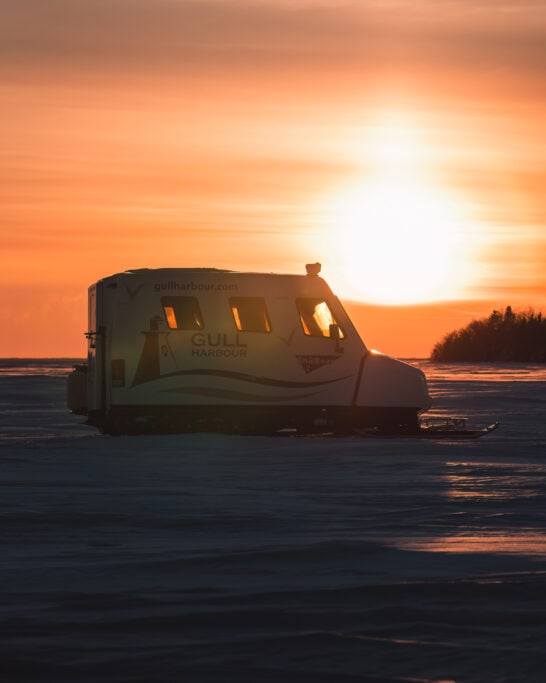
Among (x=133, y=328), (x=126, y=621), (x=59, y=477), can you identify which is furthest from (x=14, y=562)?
(x=133, y=328)

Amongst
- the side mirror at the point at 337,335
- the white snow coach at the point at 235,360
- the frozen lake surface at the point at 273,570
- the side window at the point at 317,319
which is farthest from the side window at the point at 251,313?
the frozen lake surface at the point at 273,570

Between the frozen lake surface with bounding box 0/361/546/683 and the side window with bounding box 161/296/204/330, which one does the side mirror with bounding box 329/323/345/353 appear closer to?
the side window with bounding box 161/296/204/330

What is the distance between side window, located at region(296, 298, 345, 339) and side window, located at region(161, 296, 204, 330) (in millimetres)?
1588

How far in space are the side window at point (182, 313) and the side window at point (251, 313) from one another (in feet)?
1.87

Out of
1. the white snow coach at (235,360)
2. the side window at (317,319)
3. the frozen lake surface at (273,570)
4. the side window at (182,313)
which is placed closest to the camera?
the frozen lake surface at (273,570)

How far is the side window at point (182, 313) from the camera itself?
23.5 meters

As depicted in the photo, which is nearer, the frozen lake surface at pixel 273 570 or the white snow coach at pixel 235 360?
the frozen lake surface at pixel 273 570

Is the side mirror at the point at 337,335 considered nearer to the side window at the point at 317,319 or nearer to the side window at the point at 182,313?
the side window at the point at 317,319

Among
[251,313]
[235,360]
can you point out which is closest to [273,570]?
[235,360]

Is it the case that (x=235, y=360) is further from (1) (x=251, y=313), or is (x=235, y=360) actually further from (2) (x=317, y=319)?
(2) (x=317, y=319)

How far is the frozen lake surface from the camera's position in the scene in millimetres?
6977

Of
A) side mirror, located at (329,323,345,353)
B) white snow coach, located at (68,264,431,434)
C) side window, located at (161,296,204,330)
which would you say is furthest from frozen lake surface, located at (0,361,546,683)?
side mirror, located at (329,323,345,353)

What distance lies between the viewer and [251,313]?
23688mm

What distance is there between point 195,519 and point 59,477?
447 centimetres
